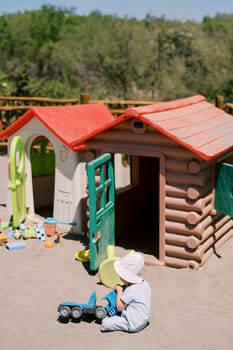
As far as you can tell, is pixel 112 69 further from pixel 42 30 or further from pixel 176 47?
pixel 42 30

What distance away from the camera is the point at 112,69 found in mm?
33125

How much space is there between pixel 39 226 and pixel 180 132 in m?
3.30

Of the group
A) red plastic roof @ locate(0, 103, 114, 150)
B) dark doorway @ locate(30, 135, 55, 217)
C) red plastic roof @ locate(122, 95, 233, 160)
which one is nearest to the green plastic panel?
red plastic roof @ locate(122, 95, 233, 160)

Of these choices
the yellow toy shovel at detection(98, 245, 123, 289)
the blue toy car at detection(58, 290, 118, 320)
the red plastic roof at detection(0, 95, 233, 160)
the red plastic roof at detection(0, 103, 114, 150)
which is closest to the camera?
the blue toy car at detection(58, 290, 118, 320)

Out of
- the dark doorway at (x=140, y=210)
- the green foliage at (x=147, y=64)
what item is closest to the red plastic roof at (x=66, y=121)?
the dark doorway at (x=140, y=210)

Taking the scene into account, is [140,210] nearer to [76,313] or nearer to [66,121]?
[66,121]

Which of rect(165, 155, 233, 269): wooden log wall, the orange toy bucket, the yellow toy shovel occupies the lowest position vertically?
the orange toy bucket

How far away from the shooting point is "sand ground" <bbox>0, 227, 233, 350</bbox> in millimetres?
5559

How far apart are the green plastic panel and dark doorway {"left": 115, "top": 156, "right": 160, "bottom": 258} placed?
4.58 ft

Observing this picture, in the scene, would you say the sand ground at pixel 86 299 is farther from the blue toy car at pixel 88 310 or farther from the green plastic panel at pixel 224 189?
the green plastic panel at pixel 224 189

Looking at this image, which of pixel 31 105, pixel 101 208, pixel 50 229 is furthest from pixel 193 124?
pixel 31 105

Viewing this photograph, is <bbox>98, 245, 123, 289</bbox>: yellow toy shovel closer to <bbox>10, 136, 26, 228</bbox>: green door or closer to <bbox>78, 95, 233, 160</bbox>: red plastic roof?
<bbox>78, 95, 233, 160</bbox>: red plastic roof

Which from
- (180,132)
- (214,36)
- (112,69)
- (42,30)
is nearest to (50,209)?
(180,132)

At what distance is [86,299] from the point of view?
6559 millimetres
